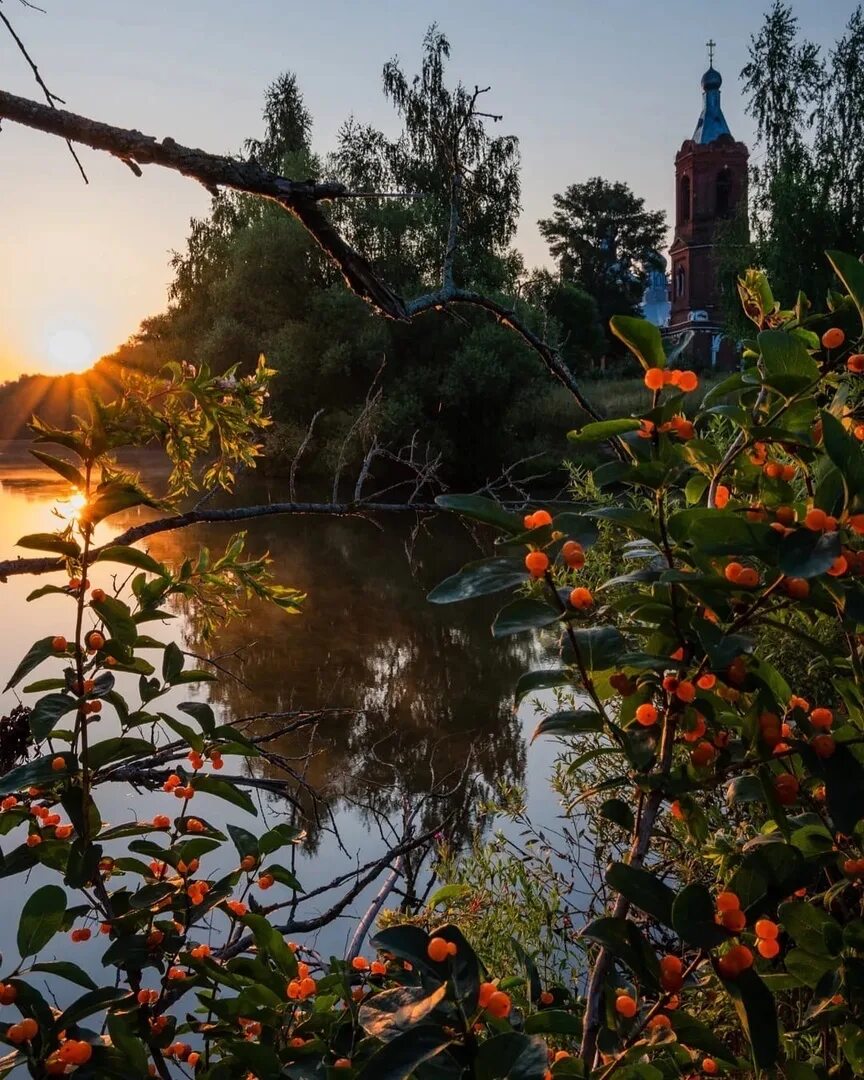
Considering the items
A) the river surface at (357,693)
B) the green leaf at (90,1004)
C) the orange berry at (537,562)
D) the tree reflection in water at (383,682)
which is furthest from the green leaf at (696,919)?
the tree reflection in water at (383,682)

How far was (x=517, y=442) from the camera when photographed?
15.5 m

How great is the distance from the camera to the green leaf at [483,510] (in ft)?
1.90

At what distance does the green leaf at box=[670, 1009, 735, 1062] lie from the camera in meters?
0.61

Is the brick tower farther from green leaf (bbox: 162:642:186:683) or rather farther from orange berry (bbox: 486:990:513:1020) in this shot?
orange berry (bbox: 486:990:513:1020)

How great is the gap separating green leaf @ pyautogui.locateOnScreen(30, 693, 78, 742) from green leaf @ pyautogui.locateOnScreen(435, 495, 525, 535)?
1.51 ft

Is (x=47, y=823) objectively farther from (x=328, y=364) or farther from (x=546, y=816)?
(x=328, y=364)

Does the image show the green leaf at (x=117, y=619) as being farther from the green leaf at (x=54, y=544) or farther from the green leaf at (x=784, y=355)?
the green leaf at (x=784, y=355)

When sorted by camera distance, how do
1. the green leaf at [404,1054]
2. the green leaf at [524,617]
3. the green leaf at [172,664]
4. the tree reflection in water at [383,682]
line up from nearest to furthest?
the green leaf at [404,1054]
the green leaf at [524,617]
the green leaf at [172,664]
the tree reflection in water at [383,682]

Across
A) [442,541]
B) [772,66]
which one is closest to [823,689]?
[442,541]

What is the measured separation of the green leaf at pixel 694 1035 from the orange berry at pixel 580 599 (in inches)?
11.7

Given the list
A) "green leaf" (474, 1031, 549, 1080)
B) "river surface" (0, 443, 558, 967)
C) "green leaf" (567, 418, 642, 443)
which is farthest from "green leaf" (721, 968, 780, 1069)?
"river surface" (0, 443, 558, 967)

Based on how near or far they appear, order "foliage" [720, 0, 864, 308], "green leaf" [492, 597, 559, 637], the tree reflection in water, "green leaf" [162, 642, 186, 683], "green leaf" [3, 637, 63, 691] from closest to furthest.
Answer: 1. "green leaf" [492, 597, 559, 637]
2. "green leaf" [3, 637, 63, 691]
3. "green leaf" [162, 642, 186, 683]
4. the tree reflection in water
5. "foliage" [720, 0, 864, 308]

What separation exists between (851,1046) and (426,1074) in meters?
0.37

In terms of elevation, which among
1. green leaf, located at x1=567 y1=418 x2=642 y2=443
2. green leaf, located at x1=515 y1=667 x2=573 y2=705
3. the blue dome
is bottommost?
green leaf, located at x1=515 y1=667 x2=573 y2=705
